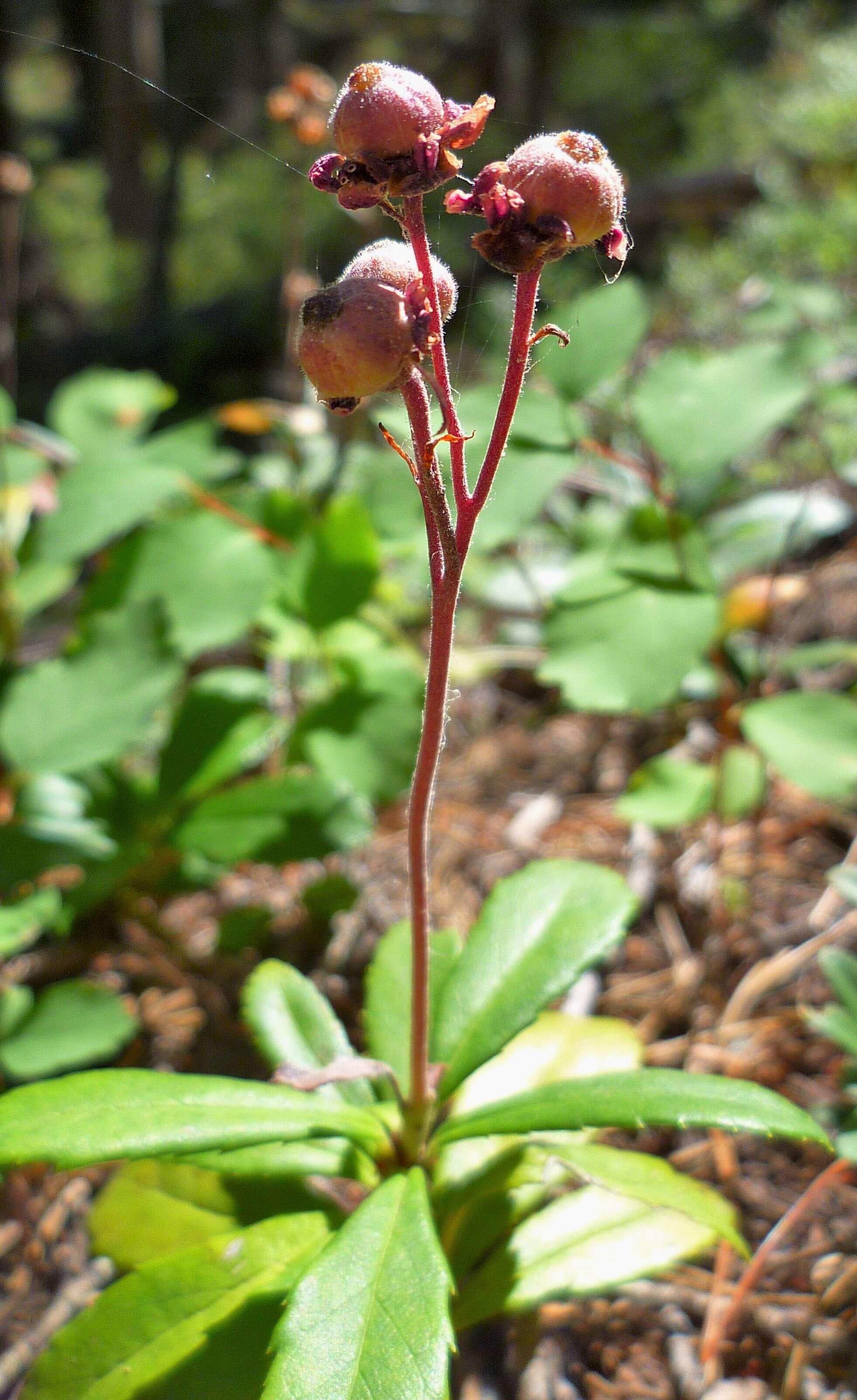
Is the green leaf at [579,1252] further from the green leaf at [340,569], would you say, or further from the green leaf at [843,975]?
the green leaf at [340,569]

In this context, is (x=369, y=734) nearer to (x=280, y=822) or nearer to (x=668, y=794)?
(x=280, y=822)

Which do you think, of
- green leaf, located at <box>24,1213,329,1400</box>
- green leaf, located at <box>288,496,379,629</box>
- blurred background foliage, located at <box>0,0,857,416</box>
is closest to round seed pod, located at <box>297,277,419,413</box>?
blurred background foliage, located at <box>0,0,857,416</box>

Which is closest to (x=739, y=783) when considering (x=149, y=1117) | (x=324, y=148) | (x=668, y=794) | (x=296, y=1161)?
(x=668, y=794)

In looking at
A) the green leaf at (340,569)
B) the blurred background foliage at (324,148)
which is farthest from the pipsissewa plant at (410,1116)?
the green leaf at (340,569)

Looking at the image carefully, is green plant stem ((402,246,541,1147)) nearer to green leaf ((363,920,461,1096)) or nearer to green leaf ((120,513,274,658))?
green leaf ((363,920,461,1096))

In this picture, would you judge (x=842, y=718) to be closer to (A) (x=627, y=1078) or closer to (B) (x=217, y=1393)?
(A) (x=627, y=1078)

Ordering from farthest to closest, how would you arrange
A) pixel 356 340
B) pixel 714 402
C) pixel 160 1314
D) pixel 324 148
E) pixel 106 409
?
1. pixel 324 148
2. pixel 106 409
3. pixel 714 402
4. pixel 160 1314
5. pixel 356 340

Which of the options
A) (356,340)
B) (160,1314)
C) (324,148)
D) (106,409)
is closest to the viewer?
(356,340)
